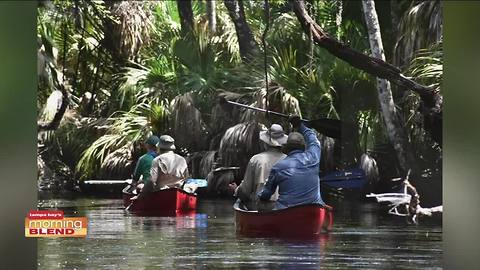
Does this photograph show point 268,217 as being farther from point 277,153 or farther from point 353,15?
point 353,15

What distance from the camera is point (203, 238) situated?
24.5 feet

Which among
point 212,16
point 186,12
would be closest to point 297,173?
point 212,16

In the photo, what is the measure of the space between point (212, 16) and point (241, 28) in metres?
0.26

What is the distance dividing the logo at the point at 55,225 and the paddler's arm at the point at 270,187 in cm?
149

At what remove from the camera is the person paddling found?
7.41 metres

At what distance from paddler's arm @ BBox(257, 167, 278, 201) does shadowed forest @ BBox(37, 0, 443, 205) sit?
23 centimetres

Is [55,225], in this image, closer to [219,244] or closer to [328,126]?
[219,244]

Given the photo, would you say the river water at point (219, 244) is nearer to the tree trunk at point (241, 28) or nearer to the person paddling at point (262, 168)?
the person paddling at point (262, 168)

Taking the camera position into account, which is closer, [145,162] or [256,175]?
[256,175]

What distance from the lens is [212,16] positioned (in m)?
7.49

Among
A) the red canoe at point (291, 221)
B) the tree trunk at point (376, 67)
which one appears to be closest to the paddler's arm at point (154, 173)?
the red canoe at point (291, 221)

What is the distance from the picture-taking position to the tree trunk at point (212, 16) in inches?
294
